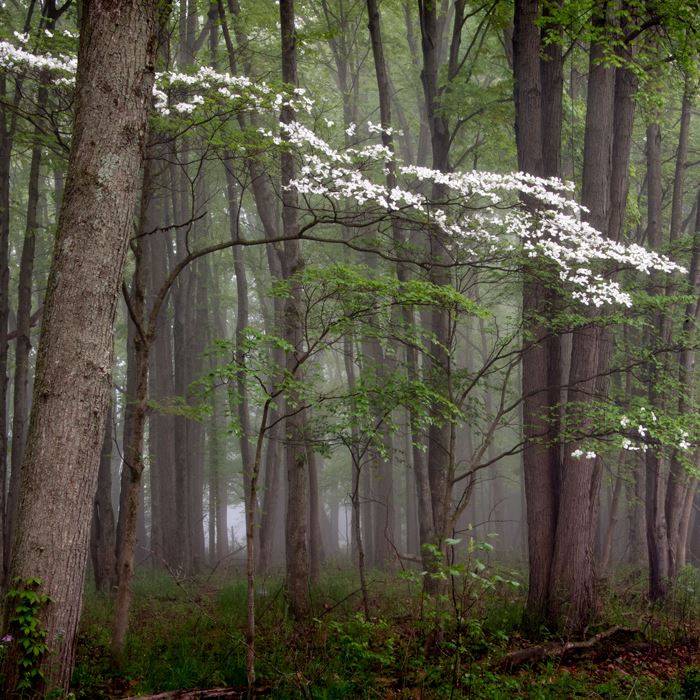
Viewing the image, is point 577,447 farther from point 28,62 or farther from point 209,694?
point 28,62

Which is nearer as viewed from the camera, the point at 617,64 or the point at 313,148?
the point at 313,148

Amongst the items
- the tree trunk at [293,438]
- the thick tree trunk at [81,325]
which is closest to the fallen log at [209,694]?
the thick tree trunk at [81,325]

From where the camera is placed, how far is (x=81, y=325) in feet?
16.9

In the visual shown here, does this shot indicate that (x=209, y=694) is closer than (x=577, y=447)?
Yes

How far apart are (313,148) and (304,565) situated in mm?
5764

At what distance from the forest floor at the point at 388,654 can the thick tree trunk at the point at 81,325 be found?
139 centimetres

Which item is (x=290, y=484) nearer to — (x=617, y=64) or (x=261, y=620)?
(x=261, y=620)

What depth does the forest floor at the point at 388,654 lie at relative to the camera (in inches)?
239

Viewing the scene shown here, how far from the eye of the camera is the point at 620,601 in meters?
11.7

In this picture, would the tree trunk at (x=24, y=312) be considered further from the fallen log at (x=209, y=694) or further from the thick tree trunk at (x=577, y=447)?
the thick tree trunk at (x=577, y=447)

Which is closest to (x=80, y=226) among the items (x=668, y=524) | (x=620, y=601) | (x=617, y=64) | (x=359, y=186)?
(x=359, y=186)

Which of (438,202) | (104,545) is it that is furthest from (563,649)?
(104,545)

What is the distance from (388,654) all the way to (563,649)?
2.34m

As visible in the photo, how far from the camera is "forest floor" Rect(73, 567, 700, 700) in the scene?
606 centimetres
